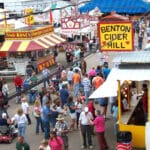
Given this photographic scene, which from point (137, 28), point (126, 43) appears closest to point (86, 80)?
point (126, 43)

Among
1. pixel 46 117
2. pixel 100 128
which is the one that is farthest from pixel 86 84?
pixel 100 128

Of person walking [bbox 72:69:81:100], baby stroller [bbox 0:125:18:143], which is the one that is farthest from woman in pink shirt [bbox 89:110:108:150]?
person walking [bbox 72:69:81:100]

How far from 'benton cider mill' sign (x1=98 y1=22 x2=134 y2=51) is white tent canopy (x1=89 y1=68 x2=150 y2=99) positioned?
2698 mm

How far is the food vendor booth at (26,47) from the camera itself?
1195 inches

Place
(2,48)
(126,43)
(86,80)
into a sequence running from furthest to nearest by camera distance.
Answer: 1. (2,48)
2. (86,80)
3. (126,43)

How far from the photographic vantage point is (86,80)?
71.3ft

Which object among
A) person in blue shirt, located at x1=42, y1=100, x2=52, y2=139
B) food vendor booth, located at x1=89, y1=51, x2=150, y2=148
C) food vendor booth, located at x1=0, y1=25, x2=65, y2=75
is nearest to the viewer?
food vendor booth, located at x1=89, y1=51, x2=150, y2=148

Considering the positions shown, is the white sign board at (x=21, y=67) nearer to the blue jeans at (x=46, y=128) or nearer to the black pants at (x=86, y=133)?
the blue jeans at (x=46, y=128)

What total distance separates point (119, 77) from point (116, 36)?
3.80 meters

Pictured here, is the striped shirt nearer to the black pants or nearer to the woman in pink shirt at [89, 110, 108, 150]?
the black pants

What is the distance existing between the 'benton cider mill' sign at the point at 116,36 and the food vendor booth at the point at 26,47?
37.4 feet

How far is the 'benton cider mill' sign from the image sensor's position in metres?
18.7

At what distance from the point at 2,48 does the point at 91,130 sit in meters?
15.0

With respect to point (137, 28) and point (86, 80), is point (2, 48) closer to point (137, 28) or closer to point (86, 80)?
point (86, 80)
